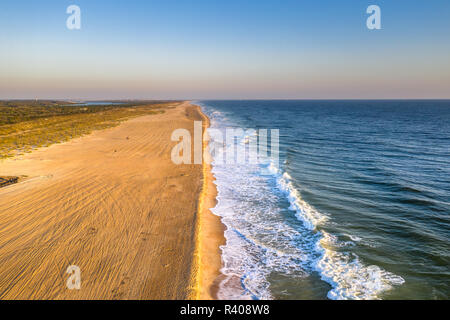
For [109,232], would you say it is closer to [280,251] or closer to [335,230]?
[280,251]

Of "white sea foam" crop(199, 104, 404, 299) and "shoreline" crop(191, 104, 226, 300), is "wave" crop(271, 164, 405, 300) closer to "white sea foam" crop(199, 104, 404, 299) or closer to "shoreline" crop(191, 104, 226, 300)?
"white sea foam" crop(199, 104, 404, 299)

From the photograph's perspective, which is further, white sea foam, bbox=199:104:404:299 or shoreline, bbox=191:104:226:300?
white sea foam, bbox=199:104:404:299

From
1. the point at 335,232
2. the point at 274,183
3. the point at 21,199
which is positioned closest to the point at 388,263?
the point at 335,232

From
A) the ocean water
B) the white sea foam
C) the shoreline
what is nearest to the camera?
the shoreline

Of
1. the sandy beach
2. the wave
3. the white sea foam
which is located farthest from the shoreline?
the wave

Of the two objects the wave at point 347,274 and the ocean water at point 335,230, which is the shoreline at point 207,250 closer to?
the ocean water at point 335,230

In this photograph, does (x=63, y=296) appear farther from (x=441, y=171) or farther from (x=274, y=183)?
(x=441, y=171)
